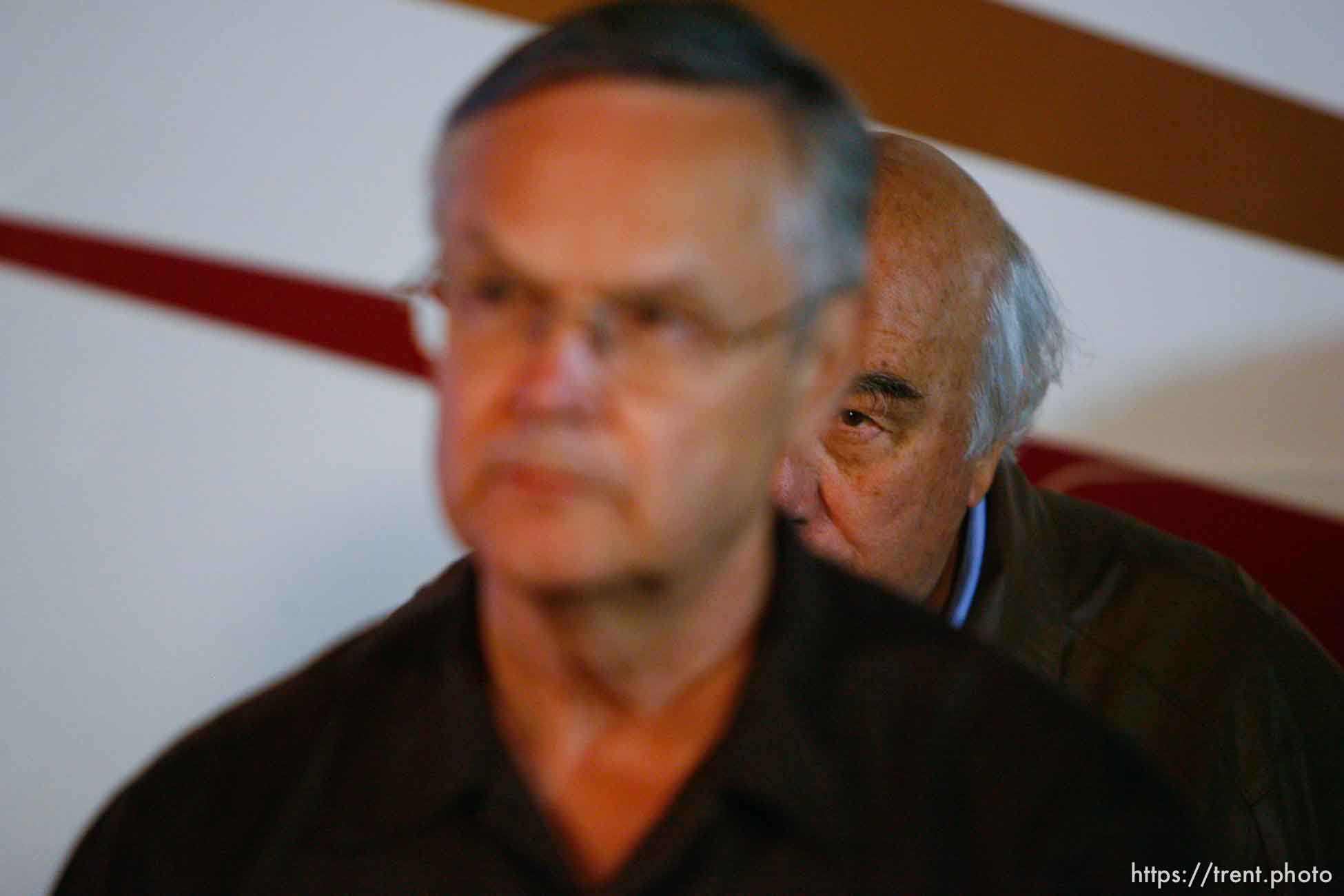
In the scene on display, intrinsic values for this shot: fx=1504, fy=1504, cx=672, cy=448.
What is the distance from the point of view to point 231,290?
2.09 meters

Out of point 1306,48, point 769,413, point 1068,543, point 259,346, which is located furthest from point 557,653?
point 1306,48

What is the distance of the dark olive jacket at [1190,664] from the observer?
1399 millimetres

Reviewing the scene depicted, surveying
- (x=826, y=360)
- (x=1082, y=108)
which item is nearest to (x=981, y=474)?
(x=826, y=360)

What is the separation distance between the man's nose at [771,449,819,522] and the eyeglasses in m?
0.65

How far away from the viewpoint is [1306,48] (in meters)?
2.49

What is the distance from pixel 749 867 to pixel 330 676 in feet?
0.91

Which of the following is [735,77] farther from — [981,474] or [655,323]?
[981,474]

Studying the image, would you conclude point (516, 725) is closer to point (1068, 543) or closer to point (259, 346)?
point (1068, 543)

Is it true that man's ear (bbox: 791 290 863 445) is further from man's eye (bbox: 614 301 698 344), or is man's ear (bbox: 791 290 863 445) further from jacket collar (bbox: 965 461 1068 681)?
jacket collar (bbox: 965 461 1068 681)

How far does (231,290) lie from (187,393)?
156 millimetres

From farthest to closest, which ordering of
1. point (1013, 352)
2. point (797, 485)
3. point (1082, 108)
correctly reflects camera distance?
point (1082, 108), point (1013, 352), point (797, 485)

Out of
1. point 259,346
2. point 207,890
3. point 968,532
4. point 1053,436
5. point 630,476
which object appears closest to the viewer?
point 630,476

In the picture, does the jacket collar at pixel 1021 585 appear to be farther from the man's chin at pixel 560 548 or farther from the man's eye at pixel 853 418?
the man's chin at pixel 560 548

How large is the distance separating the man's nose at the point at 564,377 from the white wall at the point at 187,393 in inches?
56.4
